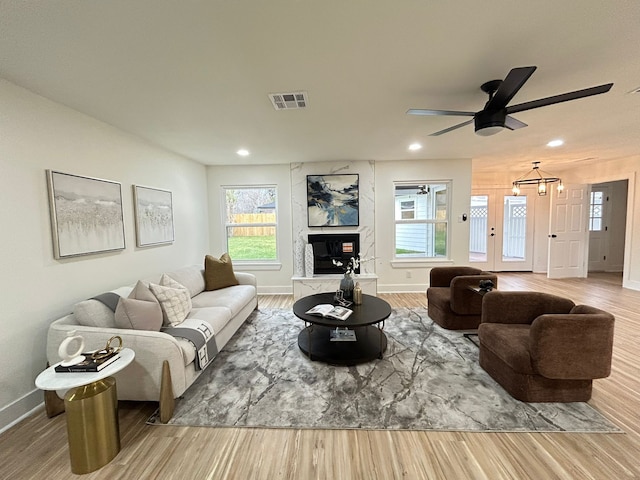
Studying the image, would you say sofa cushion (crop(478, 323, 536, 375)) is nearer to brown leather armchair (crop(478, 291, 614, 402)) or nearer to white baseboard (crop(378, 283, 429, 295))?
brown leather armchair (crop(478, 291, 614, 402))

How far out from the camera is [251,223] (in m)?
5.37

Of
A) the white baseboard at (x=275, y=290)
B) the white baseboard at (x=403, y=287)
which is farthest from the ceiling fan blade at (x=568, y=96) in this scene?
the white baseboard at (x=275, y=290)

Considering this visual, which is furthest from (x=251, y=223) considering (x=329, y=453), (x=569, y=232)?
(x=569, y=232)

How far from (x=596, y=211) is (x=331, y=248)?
708 centimetres

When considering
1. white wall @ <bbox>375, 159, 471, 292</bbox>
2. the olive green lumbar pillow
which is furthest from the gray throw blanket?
white wall @ <bbox>375, 159, 471, 292</bbox>

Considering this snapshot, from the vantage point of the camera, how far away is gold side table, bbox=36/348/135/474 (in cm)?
154

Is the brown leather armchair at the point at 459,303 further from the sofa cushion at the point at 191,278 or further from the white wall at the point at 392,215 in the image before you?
the sofa cushion at the point at 191,278

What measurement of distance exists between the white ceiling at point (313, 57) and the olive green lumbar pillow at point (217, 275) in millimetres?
1848

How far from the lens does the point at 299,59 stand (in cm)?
179

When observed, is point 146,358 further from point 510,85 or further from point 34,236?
point 510,85

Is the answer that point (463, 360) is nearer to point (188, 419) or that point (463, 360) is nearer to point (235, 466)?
point (235, 466)

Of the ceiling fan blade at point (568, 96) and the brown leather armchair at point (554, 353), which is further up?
the ceiling fan blade at point (568, 96)

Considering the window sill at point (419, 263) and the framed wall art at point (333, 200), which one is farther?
the window sill at point (419, 263)

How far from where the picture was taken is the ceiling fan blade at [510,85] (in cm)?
150
